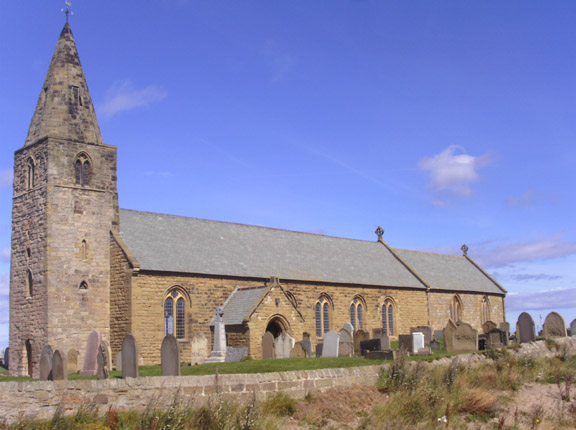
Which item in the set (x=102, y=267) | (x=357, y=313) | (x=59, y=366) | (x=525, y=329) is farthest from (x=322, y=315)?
(x=59, y=366)

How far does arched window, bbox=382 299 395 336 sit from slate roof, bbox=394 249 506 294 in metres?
4.34

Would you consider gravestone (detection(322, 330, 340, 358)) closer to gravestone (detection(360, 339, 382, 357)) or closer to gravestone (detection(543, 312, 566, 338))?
gravestone (detection(360, 339, 382, 357))

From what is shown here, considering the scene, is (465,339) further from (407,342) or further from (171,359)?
(171,359)

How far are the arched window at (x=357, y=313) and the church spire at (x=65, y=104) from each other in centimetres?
1763

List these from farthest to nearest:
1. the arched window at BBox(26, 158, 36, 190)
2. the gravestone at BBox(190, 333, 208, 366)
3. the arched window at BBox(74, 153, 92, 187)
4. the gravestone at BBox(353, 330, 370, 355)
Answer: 1. the arched window at BBox(26, 158, 36, 190)
2. the arched window at BBox(74, 153, 92, 187)
3. the gravestone at BBox(353, 330, 370, 355)
4. the gravestone at BBox(190, 333, 208, 366)

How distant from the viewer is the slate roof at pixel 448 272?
46750 mm

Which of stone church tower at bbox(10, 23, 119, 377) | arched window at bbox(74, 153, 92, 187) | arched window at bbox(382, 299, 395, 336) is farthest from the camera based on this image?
arched window at bbox(382, 299, 395, 336)

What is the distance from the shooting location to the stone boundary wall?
14406 mm

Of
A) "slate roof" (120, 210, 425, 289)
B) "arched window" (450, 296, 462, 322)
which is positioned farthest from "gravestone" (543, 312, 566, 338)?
"arched window" (450, 296, 462, 322)

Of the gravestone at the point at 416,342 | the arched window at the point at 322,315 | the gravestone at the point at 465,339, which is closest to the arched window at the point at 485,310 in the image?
the arched window at the point at 322,315

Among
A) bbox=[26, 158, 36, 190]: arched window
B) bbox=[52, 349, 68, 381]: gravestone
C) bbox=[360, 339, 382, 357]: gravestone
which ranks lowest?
bbox=[360, 339, 382, 357]: gravestone

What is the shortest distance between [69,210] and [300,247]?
50.7 ft

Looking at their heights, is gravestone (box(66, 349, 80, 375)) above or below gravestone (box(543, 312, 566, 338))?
below

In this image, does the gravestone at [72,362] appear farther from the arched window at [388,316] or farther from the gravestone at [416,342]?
the arched window at [388,316]
